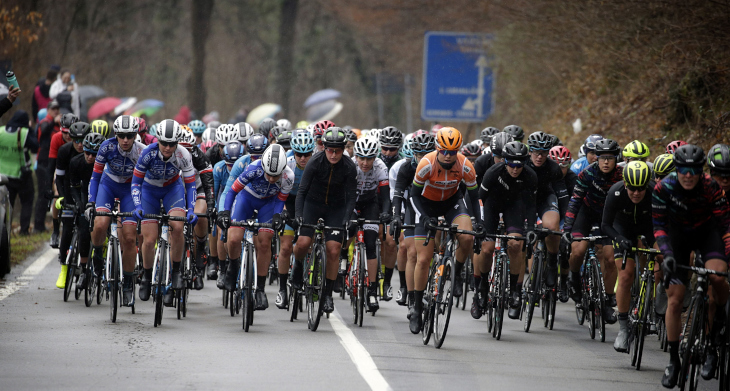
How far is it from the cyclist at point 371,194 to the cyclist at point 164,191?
184 cm

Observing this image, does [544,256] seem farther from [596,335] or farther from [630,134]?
[630,134]

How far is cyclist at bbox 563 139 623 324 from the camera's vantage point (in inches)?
435

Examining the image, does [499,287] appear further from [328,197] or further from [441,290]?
[328,197]

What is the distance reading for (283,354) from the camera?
9281 millimetres

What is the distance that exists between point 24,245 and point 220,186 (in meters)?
5.24

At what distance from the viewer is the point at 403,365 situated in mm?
8891

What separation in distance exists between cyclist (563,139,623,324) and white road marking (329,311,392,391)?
249 centimetres

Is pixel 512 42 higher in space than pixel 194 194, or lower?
higher

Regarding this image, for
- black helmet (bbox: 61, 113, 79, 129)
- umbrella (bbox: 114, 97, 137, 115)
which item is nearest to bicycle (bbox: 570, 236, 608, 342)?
black helmet (bbox: 61, 113, 79, 129)

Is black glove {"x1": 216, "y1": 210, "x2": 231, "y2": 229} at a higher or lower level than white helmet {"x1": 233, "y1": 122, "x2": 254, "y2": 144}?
lower

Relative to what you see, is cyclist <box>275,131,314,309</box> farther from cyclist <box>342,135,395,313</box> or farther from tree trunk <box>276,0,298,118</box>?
tree trunk <box>276,0,298,118</box>

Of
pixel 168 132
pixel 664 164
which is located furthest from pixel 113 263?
pixel 664 164

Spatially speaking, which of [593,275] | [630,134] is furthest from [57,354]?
[630,134]

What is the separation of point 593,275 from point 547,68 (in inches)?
613
